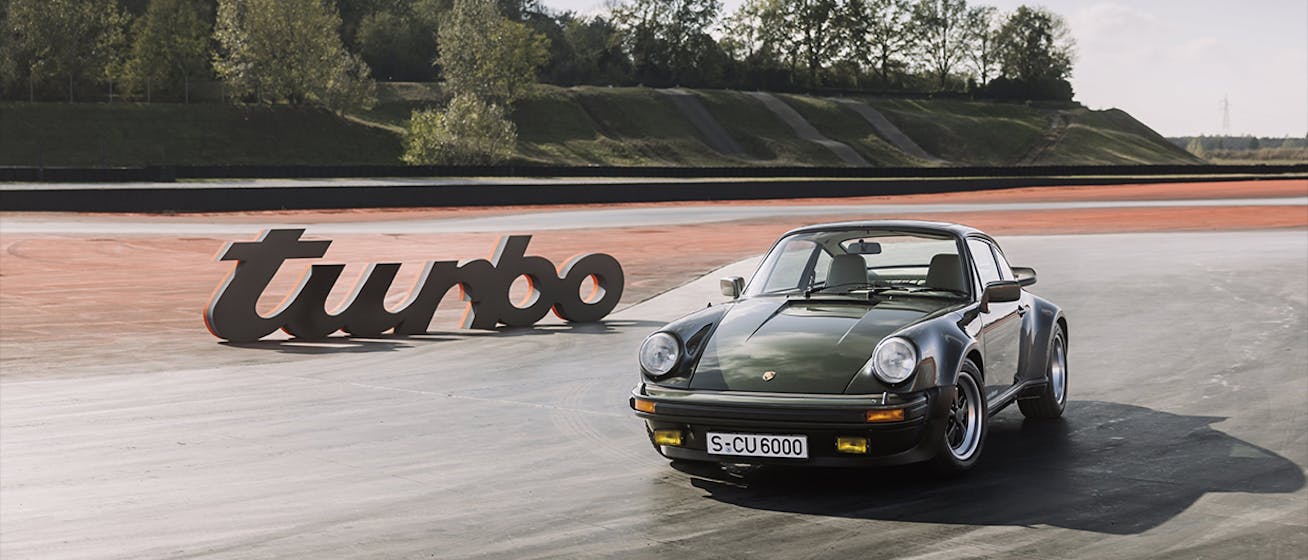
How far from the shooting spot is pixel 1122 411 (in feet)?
31.3

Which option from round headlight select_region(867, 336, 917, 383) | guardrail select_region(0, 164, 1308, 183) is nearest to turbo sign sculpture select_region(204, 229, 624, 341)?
round headlight select_region(867, 336, 917, 383)

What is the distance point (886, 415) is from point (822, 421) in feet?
1.04

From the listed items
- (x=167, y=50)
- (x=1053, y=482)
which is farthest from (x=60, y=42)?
(x=1053, y=482)

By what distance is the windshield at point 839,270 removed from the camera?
26.3 ft

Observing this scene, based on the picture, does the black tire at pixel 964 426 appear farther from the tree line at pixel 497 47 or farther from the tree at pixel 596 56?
the tree at pixel 596 56

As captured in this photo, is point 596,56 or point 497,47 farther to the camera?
point 596,56

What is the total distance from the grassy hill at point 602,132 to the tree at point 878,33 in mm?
20472

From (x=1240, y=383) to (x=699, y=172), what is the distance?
56.5 meters

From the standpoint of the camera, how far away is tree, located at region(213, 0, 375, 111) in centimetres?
8600

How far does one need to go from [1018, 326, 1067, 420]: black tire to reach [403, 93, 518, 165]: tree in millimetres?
68028

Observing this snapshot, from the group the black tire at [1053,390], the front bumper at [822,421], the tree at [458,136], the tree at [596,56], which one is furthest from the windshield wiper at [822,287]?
the tree at [596,56]

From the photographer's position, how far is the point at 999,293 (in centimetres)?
791

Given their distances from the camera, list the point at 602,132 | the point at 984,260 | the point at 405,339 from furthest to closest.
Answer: the point at 602,132 < the point at 405,339 < the point at 984,260

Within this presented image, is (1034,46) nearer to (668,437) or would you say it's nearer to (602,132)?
(602,132)
